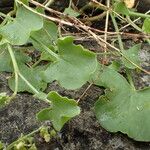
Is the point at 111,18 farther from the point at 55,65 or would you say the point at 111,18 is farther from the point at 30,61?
the point at 55,65

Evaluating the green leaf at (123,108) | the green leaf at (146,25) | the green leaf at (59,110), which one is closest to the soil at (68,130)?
the green leaf at (123,108)

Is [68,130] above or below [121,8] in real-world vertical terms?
below

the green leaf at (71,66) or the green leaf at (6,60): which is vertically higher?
the green leaf at (71,66)

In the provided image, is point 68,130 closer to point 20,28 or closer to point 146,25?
point 20,28

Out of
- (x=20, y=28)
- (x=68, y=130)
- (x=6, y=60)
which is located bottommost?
(x=68, y=130)

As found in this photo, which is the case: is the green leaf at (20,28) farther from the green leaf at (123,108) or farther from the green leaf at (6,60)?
the green leaf at (123,108)

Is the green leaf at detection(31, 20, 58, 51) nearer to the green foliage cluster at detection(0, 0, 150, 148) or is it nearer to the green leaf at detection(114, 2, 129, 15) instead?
the green foliage cluster at detection(0, 0, 150, 148)

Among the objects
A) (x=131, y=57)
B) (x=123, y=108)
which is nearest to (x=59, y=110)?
(x=123, y=108)
